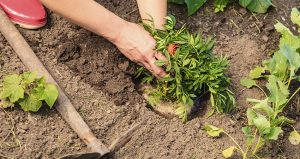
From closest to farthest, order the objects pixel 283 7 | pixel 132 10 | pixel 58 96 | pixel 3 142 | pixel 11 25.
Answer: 1. pixel 3 142
2. pixel 58 96
3. pixel 11 25
4. pixel 132 10
5. pixel 283 7

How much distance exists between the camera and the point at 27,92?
2.86 metres

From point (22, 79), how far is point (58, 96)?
22 cm

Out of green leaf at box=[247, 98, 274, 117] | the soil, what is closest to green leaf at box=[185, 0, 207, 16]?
the soil

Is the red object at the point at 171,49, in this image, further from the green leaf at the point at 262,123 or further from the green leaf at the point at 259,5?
the green leaf at the point at 259,5

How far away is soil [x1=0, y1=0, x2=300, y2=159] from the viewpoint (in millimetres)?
2852

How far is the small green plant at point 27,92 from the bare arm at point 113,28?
373 millimetres

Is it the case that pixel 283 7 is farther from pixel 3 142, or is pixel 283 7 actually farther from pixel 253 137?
pixel 3 142

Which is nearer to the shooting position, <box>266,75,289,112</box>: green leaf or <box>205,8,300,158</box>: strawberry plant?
<box>205,8,300,158</box>: strawberry plant

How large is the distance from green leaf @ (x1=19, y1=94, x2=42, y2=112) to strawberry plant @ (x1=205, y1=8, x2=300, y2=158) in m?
0.92

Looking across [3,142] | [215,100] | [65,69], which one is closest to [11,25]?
[65,69]

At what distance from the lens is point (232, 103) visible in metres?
3.14

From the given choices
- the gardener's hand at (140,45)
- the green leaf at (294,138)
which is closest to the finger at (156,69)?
the gardener's hand at (140,45)

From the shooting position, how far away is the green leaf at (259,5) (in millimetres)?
3691

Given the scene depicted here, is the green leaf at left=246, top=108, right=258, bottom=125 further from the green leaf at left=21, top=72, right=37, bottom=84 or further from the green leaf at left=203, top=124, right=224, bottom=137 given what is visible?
the green leaf at left=21, top=72, right=37, bottom=84
